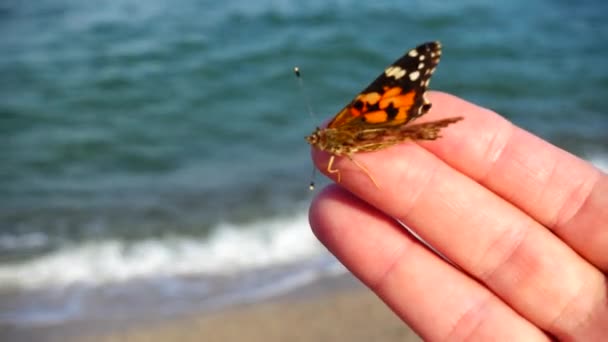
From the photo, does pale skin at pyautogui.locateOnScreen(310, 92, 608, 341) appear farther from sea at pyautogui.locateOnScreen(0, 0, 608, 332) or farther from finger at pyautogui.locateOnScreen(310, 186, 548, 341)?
sea at pyautogui.locateOnScreen(0, 0, 608, 332)

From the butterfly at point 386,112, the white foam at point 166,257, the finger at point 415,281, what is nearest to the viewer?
the butterfly at point 386,112

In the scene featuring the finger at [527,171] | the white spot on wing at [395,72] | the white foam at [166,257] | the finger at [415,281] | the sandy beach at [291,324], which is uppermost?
the white spot on wing at [395,72]

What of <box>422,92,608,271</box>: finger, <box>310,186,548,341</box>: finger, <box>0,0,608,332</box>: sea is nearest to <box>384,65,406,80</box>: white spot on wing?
<box>422,92,608,271</box>: finger

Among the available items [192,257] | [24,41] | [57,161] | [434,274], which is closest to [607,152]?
[192,257]

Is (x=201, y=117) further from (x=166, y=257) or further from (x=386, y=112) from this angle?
(x=386, y=112)

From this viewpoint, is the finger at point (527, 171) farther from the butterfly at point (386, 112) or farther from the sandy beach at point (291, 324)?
the sandy beach at point (291, 324)

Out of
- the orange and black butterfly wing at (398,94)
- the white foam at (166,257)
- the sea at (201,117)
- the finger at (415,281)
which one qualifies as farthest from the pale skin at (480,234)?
the white foam at (166,257)
